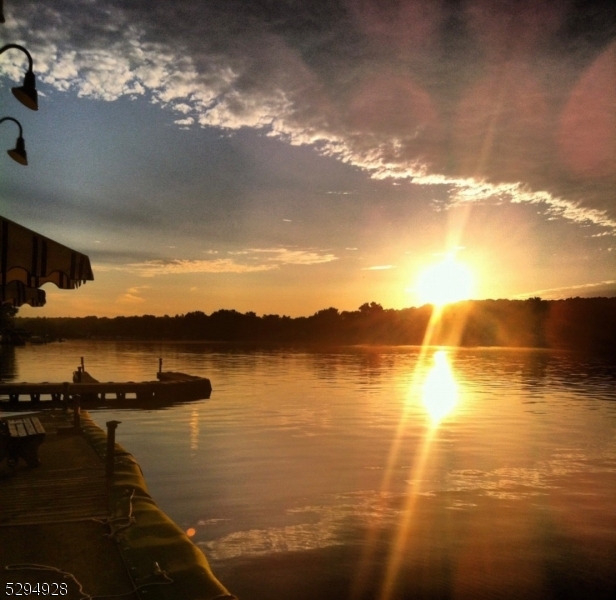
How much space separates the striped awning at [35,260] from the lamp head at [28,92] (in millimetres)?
3455

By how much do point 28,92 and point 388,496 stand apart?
15.1 m

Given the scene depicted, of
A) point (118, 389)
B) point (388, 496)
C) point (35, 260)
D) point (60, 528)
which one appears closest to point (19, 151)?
point (35, 260)

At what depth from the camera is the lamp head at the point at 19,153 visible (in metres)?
12.4

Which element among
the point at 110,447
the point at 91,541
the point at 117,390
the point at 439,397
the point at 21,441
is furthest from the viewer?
the point at 439,397

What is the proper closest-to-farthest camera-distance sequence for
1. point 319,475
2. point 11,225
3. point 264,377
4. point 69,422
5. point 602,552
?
point 11,225 → point 602,552 → point 69,422 → point 319,475 → point 264,377

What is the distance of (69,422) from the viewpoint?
19781 millimetres

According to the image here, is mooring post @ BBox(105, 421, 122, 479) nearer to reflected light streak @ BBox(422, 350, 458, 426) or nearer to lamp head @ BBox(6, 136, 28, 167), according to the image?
lamp head @ BBox(6, 136, 28, 167)

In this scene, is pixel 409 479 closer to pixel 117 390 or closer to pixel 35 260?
pixel 35 260

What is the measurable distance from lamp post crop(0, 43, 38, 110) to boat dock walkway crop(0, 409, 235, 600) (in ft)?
23.2

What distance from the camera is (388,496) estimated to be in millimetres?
18812

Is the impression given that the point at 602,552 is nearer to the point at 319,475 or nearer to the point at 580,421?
the point at 319,475

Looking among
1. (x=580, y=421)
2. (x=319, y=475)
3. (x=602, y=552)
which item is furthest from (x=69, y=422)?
(x=580, y=421)

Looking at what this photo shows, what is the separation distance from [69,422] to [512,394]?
44790 mm

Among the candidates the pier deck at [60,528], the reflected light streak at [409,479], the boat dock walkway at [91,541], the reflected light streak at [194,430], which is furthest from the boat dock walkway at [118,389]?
the boat dock walkway at [91,541]
